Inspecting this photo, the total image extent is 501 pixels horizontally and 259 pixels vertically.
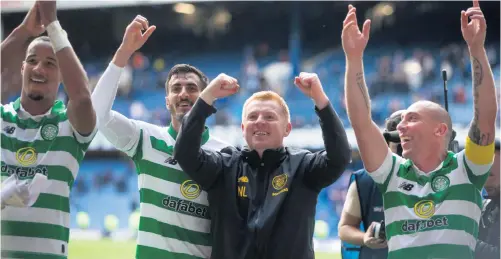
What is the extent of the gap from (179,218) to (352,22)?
1.31 m

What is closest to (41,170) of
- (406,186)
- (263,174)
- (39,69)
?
(39,69)

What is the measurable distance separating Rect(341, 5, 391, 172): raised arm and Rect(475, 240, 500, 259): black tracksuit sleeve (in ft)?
2.97

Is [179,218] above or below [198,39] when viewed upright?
below

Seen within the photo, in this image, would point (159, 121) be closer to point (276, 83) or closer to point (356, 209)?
point (276, 83)

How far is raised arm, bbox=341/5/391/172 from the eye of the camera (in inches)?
140

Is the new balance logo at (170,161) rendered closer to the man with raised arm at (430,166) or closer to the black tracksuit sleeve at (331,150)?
the black tracksuit sleeve at (331,150)

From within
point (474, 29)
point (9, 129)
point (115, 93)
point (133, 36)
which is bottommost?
point (9, 129)

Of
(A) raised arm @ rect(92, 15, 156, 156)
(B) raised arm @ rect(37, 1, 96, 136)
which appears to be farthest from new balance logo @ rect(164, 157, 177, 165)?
(B) raised arm @ rect(37, 1, 96, 136)

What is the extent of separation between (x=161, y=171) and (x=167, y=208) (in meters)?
0.21

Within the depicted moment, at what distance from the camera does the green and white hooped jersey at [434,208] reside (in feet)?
11.2

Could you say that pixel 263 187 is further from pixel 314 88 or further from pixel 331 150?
pixel 314 88

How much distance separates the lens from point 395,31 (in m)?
20.4

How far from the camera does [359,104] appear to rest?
359 cm

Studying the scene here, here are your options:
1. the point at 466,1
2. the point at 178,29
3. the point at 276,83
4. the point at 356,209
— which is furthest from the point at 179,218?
the point at 178,29
